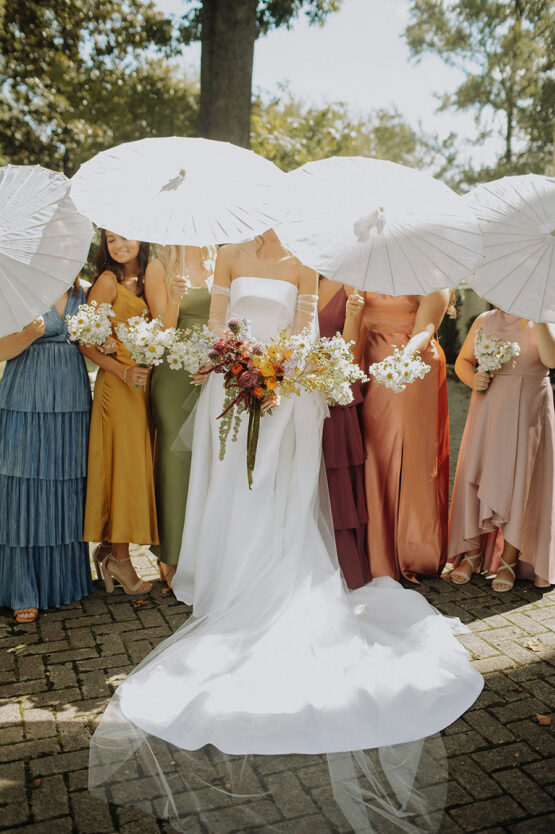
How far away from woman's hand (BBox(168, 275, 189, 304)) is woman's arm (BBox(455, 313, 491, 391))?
7.35 feet

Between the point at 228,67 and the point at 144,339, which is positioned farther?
the point at 228,67

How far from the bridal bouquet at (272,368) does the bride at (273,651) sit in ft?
1.07

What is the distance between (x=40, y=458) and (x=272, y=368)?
5.80ft

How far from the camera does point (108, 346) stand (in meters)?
5.09

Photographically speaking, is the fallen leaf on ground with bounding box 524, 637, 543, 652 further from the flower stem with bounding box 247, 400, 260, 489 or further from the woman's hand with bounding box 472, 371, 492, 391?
the flower stem with bounding box 247, 400, 260, 489

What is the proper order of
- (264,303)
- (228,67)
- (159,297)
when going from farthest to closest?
(228,67), (159,297), (264,303)

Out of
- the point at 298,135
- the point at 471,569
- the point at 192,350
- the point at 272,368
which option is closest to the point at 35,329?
the point at 192,350

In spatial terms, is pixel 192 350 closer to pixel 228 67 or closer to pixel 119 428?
pixel 119 428

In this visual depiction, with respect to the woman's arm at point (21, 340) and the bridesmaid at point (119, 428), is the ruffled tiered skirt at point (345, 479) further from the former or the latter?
the woman's arm at point (21, 340)

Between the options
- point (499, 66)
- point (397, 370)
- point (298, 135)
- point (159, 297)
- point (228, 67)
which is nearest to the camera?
point (397, 370)

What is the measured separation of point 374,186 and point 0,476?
310cm

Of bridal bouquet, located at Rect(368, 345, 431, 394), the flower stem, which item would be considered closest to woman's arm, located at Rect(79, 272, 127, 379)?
the flower stem

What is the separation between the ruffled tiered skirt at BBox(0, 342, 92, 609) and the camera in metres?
4.95

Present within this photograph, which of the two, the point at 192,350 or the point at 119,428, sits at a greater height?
the point at 192,350
